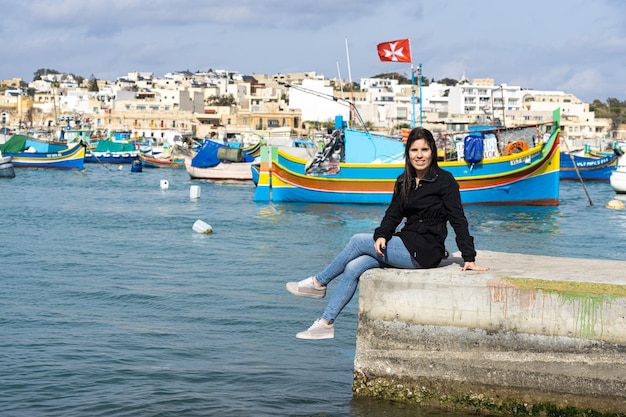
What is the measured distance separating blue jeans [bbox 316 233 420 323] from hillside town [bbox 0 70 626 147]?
308 feet

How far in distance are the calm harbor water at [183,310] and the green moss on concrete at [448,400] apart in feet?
0.29

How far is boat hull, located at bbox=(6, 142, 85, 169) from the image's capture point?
62.8 meters

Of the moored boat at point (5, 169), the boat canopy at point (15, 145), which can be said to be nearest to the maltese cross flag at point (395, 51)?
the moored boat at point (5, 169)

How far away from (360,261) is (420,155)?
926mm

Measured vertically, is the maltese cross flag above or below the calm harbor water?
above

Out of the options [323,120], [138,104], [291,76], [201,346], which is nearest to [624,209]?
[201,346]

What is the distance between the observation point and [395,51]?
34.2 metres

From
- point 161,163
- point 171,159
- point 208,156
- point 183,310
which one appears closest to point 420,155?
point 183,310

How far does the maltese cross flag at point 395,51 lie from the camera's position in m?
33.9

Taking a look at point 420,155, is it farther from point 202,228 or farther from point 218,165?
point 218,165

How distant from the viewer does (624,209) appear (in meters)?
33.7

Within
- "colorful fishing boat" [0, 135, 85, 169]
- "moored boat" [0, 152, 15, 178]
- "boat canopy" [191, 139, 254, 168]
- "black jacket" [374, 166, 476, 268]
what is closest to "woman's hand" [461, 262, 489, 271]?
"black jacket" [374, 166, 476, 268]

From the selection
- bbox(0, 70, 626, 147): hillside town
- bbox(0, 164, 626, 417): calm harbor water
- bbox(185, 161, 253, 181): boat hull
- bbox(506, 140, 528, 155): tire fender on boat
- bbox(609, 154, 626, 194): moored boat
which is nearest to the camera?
bbox(0, 164, 626, 417): calm harbor water

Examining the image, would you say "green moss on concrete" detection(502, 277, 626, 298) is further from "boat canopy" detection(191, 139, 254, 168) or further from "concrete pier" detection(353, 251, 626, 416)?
"boat canopy" detection(191, 139, 254, 168)
